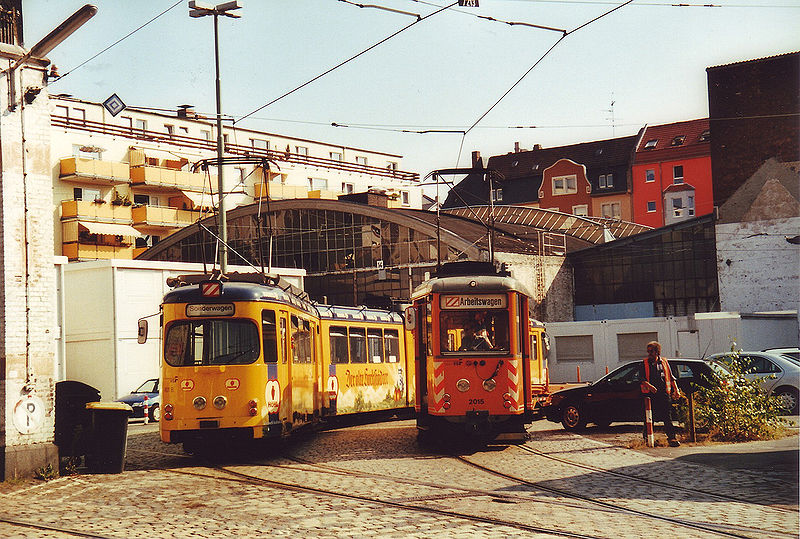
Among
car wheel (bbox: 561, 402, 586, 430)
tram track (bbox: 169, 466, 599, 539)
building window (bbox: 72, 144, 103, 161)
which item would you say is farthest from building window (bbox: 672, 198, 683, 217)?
tram track (bbox: 169, 466, 599, 539)

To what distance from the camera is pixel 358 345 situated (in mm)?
24438

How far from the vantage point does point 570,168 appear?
273 ft

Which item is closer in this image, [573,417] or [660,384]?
[660,384]

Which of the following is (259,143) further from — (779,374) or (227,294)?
(227,294)

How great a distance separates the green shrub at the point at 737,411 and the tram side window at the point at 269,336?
7.66 metres

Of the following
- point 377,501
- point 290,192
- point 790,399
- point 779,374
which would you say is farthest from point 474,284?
point 290,192

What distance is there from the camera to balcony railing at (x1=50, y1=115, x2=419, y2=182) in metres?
62.1

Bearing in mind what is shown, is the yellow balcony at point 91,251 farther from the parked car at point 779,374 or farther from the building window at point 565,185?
the parked car at point 779,374

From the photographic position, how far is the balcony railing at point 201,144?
204 feet

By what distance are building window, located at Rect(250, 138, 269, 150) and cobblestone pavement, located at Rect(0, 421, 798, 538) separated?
5815cm

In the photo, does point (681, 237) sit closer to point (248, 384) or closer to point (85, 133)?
point (85, 133)

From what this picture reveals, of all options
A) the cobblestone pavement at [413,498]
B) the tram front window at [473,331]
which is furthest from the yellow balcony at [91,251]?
the cobblestone pavement at [413,498]

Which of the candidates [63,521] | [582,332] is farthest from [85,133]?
[63,521]

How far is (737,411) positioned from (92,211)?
5020cm
